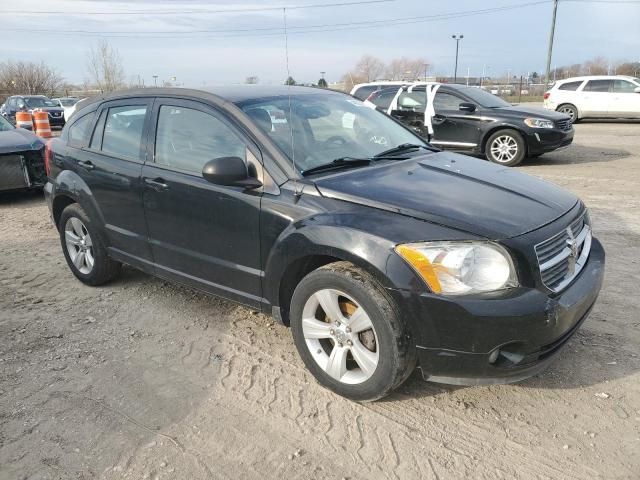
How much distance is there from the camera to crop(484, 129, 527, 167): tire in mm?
10430

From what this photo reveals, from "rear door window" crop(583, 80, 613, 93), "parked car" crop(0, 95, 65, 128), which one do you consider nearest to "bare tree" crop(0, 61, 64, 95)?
"parked car" crop(0, 95, 65, 128)

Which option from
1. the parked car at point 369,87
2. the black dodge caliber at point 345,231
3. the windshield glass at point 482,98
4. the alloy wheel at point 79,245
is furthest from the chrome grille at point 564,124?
the alloy wheel at point 79,245

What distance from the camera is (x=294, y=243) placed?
3070 mm

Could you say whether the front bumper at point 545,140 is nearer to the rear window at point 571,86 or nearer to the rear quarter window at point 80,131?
the rear quarter window at point 80,131

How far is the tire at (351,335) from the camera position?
8.98ft

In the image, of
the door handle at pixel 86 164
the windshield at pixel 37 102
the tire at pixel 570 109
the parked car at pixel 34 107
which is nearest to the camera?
the door handle at pixel 86 164

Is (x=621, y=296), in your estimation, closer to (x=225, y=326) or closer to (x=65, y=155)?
(x=225, y=326)

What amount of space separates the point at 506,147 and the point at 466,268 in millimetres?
8712

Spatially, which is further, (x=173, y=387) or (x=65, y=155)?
(x=65, y=155)

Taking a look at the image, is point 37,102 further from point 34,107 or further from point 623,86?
point 623,86

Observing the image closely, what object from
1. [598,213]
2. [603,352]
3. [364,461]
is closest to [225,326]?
[364,461]

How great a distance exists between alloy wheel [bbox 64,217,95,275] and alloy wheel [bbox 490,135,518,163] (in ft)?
27.0

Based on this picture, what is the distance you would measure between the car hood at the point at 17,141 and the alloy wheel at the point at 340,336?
6901mm

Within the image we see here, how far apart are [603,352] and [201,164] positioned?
9.52ft
